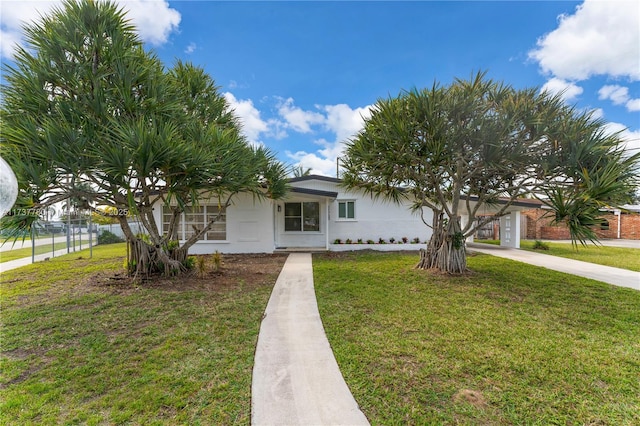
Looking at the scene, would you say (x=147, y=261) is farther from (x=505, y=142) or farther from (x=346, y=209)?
(x=346, y=209)

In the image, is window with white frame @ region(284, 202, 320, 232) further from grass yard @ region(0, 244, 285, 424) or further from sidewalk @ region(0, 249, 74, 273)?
sidewalk @ region(0, 249, 74, 273)

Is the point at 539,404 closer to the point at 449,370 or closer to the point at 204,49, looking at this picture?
the point at 449,370

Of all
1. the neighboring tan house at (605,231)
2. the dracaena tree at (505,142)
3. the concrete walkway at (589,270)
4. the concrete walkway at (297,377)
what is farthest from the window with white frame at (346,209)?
the neighboring tan house at (605,231)

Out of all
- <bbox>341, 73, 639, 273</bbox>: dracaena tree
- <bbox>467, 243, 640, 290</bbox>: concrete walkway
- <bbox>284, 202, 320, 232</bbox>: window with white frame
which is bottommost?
<bbox>467, 243, 640, 290</bbox>: concrete walkway

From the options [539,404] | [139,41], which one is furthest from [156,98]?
[539,404]

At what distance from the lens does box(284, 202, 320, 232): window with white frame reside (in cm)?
1412

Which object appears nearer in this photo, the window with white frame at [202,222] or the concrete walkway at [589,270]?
the concrete walkway at [589,270]

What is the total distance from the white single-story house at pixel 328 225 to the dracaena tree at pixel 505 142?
623cm

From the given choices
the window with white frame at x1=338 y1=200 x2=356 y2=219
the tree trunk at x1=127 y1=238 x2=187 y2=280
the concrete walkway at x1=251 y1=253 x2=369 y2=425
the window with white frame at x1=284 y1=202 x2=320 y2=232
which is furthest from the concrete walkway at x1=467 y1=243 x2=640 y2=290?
the tree trunk at x1=127 y1=238 x2=187 y2=280

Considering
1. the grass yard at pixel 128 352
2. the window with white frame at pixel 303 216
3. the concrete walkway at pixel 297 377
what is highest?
the window with white frame at pixel 303 216

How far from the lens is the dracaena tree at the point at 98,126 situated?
16.9ft

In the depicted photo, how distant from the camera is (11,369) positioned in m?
3.04

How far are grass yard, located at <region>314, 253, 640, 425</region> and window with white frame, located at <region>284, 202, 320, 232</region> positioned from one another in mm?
7703

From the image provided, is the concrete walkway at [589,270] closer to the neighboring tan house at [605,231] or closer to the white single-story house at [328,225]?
the white single-story house at [328,225]
